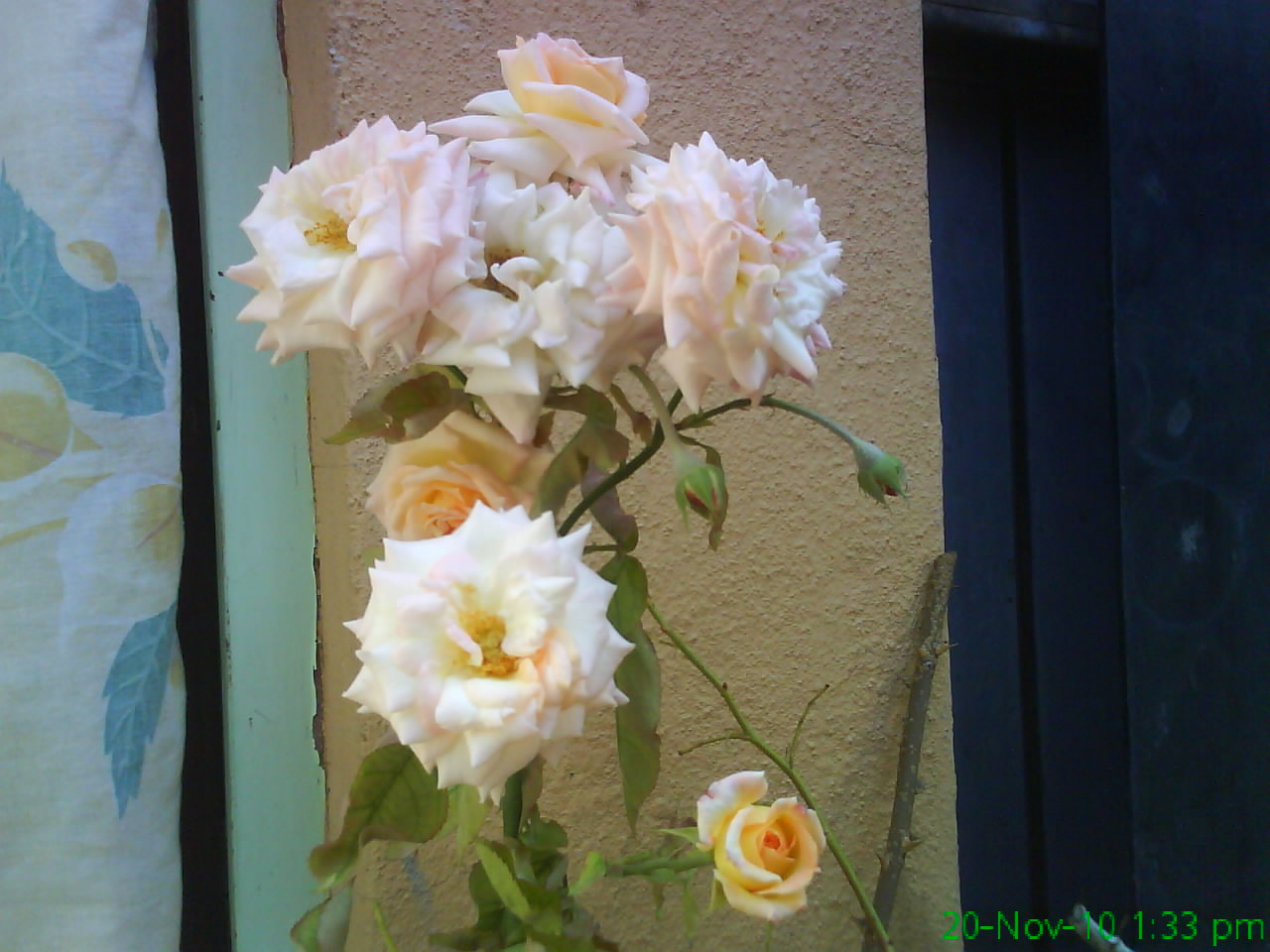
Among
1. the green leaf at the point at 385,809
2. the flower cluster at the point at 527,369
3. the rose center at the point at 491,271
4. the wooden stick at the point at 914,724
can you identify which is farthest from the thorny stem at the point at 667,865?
the wooden stick at the point at 914,724

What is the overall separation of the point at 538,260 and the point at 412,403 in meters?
0.10

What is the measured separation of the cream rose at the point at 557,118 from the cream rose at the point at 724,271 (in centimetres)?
3

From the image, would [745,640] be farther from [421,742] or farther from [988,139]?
[988,139]

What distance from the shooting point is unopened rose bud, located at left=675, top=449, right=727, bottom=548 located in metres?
0.39

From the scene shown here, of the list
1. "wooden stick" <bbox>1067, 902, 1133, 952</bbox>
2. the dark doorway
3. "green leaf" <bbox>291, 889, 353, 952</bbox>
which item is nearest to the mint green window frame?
"green leaf" <bbox>291, 889, 353, 952</bbox>

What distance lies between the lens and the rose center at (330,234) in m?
0.40

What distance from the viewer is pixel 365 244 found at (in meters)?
0.37

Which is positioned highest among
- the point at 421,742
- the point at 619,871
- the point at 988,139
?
the point at 988,139

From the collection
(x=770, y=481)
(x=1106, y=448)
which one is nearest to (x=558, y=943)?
(x=770, y=481)

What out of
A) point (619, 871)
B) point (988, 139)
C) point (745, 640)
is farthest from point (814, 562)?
point (988, 139)

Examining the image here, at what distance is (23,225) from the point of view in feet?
2.00

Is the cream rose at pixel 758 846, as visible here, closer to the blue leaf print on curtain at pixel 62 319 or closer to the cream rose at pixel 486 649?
the cream rose at pixel 486 649

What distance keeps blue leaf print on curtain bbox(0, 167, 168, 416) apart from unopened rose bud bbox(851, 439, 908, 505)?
0.51 meters

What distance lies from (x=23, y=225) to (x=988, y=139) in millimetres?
1132
